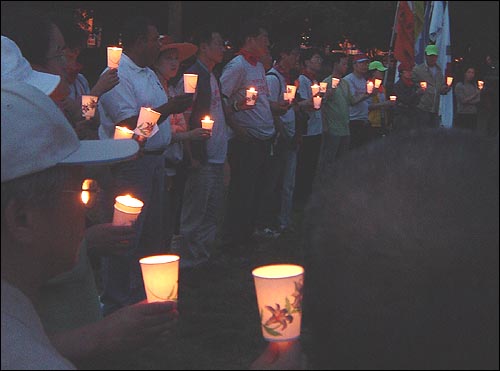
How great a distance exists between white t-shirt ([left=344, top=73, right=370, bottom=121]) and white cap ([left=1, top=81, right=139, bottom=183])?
10.7m

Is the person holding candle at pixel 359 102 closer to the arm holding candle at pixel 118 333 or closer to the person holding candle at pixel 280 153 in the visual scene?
the person holding candle at pixel 280 153

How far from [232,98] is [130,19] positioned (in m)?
1.81

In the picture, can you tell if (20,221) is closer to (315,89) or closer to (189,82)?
(189,82)

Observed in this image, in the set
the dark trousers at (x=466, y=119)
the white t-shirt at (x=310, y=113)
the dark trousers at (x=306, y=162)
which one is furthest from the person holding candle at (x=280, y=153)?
the dark trousers at (x=466, y=119)

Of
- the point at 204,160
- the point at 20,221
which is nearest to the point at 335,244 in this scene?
the point at 20,221

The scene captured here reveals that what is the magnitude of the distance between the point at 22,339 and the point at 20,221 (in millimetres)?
266

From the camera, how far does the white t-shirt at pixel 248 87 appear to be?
764 cm

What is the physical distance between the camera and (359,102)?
1215 cm

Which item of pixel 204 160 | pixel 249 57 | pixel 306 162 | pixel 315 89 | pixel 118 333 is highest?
pixel 249 57

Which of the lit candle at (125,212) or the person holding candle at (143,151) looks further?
the person holding candle at (143,151)

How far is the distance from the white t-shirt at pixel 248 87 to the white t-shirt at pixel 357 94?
4.26 metres

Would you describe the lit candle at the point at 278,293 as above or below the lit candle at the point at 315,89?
above

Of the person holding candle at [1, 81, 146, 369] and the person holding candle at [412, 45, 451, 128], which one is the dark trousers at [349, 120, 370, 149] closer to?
the person holding candle at [412, 45, 451, 128]

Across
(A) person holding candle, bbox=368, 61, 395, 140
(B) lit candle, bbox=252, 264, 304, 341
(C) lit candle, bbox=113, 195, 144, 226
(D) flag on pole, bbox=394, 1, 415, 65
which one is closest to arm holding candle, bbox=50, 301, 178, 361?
(B) lit candle, bbox=252, 264, 304, 341
